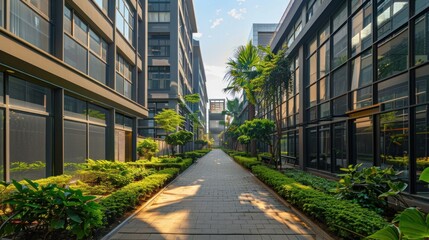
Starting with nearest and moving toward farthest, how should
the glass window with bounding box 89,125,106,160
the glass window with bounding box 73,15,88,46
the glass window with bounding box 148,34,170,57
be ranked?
the glass window with bounding box 73,15,88,46 → the glass window with bounding box 89,125,106,160 → the glass window with bounding box 148,34,170,57

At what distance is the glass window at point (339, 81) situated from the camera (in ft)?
38.2

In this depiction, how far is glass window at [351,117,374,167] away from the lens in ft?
31.4

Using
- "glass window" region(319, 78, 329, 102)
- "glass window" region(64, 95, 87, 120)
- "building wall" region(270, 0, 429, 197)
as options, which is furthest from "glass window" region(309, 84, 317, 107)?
"glass window" region(64, 95, 87, 120)

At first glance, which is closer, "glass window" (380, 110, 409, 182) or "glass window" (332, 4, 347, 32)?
"glass window" (380, 110, 409, 182)

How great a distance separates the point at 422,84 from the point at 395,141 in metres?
1.90

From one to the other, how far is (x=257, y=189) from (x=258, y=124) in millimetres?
7682

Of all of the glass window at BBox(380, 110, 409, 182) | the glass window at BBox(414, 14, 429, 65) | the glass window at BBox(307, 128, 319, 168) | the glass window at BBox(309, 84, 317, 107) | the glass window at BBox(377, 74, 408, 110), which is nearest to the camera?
the glass window at BBox(414, 14, 429, 65)

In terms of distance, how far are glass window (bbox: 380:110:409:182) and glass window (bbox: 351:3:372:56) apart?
3.17 meters

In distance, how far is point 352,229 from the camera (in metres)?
4.62

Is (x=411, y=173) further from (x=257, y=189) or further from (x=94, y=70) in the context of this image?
(x=94, y=70)

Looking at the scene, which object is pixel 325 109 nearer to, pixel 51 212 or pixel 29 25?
pixel 51 212

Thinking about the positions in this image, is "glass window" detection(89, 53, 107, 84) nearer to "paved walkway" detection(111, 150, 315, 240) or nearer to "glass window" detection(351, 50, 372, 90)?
"paved walkway" detection(111, 150, 315, 240)

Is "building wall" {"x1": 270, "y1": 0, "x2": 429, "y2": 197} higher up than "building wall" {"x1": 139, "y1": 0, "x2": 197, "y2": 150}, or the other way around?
"building wall" {"x1": 139, "y1": 0, "x2": 197, "y2": 150}

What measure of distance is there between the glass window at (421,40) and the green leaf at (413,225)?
672cm
